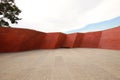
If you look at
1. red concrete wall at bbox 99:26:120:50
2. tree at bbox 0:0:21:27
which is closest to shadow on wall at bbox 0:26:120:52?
red concrete wall at bbox 99:26:120:50

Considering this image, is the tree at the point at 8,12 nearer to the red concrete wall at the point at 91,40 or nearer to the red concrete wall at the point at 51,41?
the red concrete wall at the point at 51,41

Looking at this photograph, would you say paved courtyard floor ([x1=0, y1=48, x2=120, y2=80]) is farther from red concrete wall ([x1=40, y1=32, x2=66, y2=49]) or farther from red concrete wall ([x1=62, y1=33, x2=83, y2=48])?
red concrete wall ([x1=62, y1=33, x2=83, y2=48])

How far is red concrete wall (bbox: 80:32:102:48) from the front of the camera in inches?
520

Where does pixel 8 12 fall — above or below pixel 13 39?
above

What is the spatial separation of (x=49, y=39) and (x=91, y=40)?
20.5 ft

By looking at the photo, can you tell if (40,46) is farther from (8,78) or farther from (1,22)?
(8,78)

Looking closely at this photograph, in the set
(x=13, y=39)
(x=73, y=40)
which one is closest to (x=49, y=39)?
(x=73, y=40)

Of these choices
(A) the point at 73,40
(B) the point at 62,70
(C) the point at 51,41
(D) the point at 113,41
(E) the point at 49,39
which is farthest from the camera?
(A) the point at 73,40

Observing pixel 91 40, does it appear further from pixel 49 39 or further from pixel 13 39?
pixel 13 39

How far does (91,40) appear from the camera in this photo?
45.7 ft

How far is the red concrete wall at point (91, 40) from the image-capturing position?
43.3ft

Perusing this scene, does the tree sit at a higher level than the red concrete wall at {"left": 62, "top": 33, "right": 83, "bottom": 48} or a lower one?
higher

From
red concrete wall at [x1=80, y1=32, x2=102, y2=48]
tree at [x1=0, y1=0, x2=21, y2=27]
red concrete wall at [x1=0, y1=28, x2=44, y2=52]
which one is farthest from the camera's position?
tree at [x1=0, y1=0, x2=21, y2=27]

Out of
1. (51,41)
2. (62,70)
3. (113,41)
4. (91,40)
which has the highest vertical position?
(62,70)
